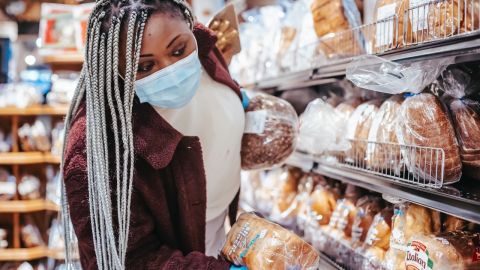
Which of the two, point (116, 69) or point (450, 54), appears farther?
point (116, 69)

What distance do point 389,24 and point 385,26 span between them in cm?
2

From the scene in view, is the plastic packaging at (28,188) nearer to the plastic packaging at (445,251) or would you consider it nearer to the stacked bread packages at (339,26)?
the stacked bread packages at (339,26)

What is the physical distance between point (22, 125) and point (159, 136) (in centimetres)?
255

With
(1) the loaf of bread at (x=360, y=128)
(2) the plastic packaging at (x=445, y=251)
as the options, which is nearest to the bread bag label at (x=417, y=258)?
(2) the plastic packaging at (x=445, y=251)

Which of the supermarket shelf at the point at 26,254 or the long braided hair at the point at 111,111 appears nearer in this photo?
the long braided hair at the point at 111,111

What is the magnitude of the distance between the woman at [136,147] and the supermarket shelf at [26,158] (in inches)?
80.4

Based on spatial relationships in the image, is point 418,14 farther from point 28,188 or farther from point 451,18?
point 28,188

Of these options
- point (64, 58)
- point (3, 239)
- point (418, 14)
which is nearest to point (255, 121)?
point (418, 14)

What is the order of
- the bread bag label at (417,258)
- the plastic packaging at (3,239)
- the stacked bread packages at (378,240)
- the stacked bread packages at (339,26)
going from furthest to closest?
the plastic packaging at (3,239) → the stacked bread packages at (339,26) → the stacked bread packages at (378,240) → the bread bag label at (417,258)

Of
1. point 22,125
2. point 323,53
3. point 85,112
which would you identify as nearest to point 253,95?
point 323,53

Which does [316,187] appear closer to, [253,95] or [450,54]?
[253,95]

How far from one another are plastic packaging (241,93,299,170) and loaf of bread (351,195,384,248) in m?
0.36

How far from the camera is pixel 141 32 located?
1.22m

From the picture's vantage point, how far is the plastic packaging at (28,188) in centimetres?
Answer: 339
